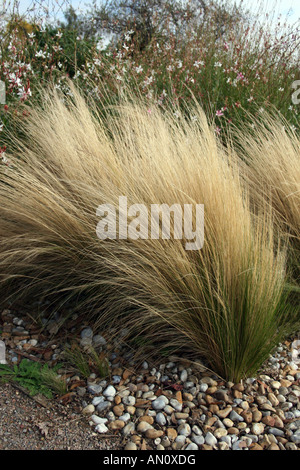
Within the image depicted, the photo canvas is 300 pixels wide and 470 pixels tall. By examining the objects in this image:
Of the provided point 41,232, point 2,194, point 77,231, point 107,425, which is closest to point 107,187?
point 77,231

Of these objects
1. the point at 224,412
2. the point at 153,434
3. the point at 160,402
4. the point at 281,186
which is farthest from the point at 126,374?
the point at 281,186

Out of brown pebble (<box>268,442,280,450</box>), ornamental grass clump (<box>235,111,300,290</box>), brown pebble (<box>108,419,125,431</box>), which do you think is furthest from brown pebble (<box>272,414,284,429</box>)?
ornamental grass clump (<box>235,111,300,290</box>)

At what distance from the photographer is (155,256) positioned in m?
2.19

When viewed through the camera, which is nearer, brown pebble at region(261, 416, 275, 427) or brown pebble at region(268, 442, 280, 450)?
brown pebble at region(268, 442, 280, 450)

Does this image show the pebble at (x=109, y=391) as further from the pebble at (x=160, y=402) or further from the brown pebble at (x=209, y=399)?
the brown pebble at (x=209, y=399)

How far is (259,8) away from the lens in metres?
5.99

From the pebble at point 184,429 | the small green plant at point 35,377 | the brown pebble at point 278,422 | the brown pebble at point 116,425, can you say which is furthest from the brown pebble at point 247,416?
the small green plant at point 35,377

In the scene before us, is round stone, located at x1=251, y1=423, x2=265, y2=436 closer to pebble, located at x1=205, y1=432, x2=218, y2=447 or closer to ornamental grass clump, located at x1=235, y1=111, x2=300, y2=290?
pebble, located at x1=205, y1=432, x2=218, y2=447

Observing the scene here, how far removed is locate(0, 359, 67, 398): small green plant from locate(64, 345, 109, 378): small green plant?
3.5 inches

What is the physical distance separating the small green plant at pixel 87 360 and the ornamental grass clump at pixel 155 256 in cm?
17

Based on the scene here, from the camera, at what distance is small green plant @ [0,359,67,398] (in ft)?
6.54

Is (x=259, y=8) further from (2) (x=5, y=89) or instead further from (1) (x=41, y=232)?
(1) (x=41, y=232)

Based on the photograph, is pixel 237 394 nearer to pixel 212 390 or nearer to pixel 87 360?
pixel 212 390
